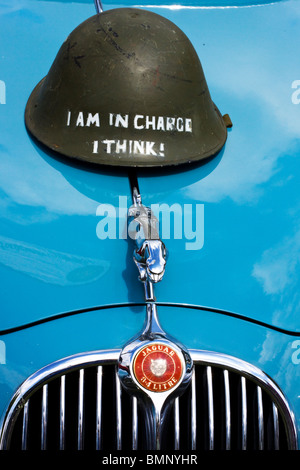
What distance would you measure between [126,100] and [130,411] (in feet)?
2.61

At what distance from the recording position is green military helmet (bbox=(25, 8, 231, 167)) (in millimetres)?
1671

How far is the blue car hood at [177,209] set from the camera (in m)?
1.52

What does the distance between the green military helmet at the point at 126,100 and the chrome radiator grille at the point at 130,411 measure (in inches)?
22.0

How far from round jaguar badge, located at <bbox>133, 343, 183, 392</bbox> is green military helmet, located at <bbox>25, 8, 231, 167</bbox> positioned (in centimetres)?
52

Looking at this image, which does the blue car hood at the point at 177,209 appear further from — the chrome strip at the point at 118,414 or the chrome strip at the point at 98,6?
the chrome strip at the point at 118,414

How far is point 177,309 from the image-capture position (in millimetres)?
1501

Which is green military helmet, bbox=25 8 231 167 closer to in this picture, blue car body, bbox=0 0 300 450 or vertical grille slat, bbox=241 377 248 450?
blue car body, bbox=0 0 300 450

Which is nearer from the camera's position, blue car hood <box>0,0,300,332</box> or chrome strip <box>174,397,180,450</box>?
chrome strip <box>174,397,180,450</box>

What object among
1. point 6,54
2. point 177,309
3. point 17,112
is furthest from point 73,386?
point 6,54

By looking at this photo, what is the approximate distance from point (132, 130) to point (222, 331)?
58 cm

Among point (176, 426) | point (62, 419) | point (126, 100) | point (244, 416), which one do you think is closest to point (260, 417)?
point (244, 416)

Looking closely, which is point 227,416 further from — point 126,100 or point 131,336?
point 126,100

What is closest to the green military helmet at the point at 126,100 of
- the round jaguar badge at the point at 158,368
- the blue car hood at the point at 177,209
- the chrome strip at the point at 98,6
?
the blue car hood at the point at 177,209

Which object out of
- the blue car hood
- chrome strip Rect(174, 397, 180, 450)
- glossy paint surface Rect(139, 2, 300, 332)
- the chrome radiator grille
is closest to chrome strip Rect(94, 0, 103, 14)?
the blue car hood
